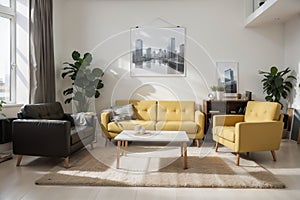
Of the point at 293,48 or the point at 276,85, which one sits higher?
the point at 293,48

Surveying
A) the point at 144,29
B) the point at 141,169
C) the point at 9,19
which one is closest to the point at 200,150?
the point at 141,169

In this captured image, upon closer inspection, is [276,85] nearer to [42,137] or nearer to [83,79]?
[83,79]

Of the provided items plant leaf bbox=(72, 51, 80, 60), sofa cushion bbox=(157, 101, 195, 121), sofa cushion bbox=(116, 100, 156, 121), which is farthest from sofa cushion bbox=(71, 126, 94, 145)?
plant leaf bbox=(72, 51, 80, 60)

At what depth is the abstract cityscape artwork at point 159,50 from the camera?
6.14 metres

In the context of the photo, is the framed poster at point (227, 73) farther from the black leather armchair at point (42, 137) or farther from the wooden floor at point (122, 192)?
the black leather armchair at point (42, 137)

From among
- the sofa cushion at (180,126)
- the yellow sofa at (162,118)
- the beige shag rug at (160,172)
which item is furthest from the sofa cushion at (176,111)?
the beige shag rug at (160,172)

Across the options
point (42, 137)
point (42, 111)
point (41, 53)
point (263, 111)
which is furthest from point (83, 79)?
point (263, 111)

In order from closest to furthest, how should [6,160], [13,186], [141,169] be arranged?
1. [13,186]
2. [141,169]
3. [6,160]

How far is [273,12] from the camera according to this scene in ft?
17.1

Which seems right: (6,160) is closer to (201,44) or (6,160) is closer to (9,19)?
(9,19)

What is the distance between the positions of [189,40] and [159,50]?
2.16 ft

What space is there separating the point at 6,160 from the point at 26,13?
8.33 ft

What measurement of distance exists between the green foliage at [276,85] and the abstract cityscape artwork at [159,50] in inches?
65.3

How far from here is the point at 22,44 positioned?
5125mm
